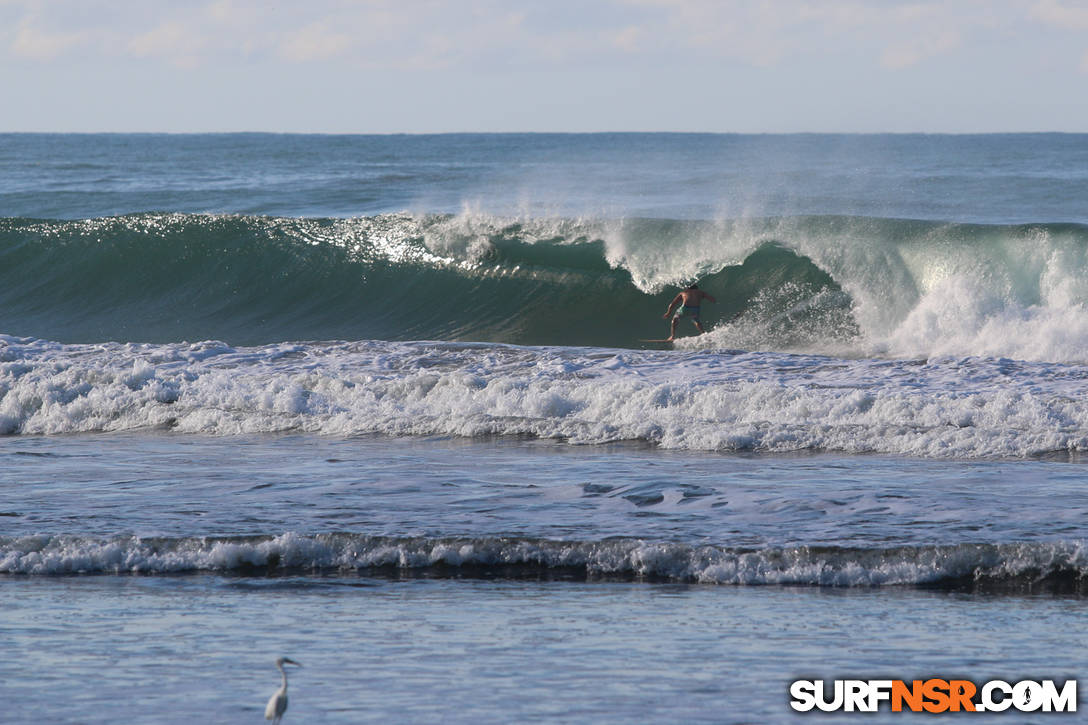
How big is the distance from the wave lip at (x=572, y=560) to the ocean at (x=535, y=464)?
0.06 ft

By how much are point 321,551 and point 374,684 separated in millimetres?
2231

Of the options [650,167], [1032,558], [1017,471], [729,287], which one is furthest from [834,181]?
[1032,558]

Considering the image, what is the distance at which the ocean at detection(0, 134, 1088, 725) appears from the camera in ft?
17.2

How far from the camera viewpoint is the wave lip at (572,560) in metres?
6.59

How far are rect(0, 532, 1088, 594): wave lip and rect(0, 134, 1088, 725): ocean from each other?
0.06 ft

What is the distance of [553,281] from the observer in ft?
65.5

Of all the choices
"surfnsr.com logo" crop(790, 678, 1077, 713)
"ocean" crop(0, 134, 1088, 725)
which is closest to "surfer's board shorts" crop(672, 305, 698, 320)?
"ocean" crop(0, 134, 1088, 725)

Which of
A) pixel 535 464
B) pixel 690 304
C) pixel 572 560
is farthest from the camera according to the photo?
pixel 690 304

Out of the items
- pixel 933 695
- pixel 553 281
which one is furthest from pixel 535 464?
pixel 553 281

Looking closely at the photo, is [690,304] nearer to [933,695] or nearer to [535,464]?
[535,464]

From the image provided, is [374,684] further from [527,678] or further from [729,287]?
[729,287]

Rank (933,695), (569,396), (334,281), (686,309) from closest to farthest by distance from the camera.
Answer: (933,695) → (569,396) → (686,309) → (334,281)

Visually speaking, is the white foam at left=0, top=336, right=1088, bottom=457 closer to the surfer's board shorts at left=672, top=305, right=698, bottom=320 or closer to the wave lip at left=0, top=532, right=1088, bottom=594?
the surfer's board shorts at left=672, top=305, right=698, bottom=320

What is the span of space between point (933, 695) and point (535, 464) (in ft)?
A: 16.3
